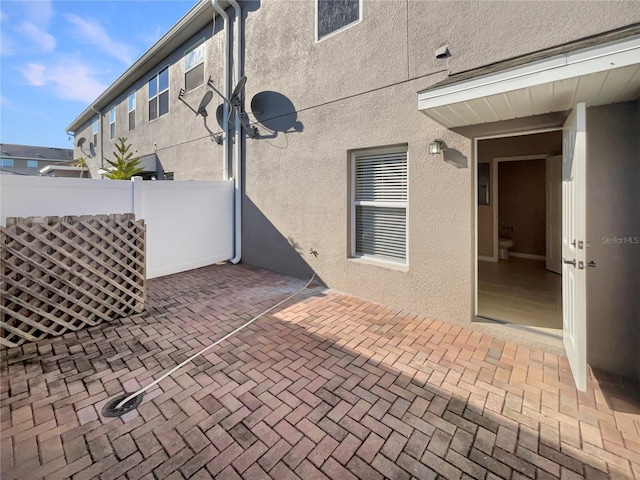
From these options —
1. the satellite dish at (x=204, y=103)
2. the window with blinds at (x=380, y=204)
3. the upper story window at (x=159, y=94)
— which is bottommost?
the window with blinds at (x=380, y=204)

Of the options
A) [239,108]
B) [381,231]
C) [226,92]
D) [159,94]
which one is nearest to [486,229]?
[381,231]

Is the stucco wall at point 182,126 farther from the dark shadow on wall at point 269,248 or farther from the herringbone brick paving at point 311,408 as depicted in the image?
the herringbone brick paving at point 311,408

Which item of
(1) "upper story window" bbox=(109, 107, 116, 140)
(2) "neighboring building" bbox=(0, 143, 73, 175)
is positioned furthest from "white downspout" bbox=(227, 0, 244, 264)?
(2) "neighboring building" bbox=(0, 143, 73, 175)

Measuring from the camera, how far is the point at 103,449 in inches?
87.5

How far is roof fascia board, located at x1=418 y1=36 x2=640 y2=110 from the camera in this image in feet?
8.00

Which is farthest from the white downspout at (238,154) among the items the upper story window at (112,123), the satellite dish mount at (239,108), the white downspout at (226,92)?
the upper story window at (112,123)

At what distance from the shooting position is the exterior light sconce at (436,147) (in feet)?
14.2

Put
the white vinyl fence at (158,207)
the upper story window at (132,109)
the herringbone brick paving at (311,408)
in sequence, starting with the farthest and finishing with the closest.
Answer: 1. the upper story window at (132,109)
2. the white vinyl fence at (158,207)
3. the herringbone brick paving at (311,408)

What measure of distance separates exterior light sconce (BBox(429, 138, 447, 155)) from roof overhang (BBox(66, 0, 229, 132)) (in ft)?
24.7

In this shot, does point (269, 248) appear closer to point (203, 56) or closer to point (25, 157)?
point (203, 56)

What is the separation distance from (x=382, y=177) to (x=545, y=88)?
9.07 feet

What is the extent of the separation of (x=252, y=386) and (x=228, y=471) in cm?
98

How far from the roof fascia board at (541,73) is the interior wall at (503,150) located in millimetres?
5731

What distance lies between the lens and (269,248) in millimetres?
7555
